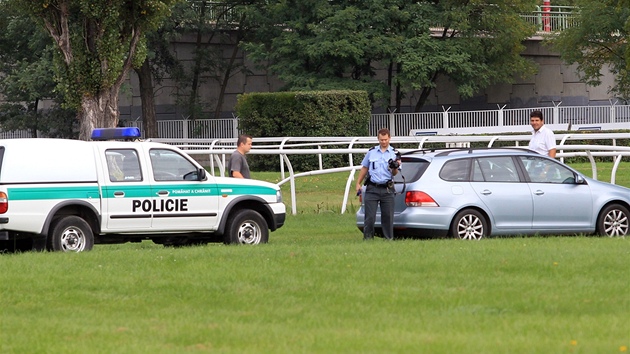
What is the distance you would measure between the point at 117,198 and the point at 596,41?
3531cm

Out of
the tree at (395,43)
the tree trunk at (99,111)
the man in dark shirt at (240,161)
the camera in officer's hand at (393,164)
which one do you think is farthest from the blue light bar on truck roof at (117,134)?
the tree at (395,43)

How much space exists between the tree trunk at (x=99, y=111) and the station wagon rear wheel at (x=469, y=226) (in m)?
19.9

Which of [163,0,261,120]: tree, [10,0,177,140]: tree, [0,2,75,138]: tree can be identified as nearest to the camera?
[10,0,177,140]: tree

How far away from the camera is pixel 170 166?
15.7 meters

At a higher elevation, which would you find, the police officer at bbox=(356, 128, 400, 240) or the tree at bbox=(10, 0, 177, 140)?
the tree at bbox=(10, 0, 177, 140)

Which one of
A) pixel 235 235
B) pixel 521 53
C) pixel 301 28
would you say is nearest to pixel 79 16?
pixel 301 28

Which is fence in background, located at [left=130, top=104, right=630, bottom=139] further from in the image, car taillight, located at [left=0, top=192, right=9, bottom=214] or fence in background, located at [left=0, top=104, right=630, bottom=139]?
car taillight, located at [left=0, top=192, right=9, bottom=214]

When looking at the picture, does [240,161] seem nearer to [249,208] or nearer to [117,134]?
→ [249,208]

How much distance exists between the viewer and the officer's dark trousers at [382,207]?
15.7m

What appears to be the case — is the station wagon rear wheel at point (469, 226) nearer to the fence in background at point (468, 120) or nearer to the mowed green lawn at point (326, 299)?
the mowed green lawn at point (326, 299)

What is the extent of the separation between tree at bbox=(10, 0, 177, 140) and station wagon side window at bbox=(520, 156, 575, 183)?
17.4 m

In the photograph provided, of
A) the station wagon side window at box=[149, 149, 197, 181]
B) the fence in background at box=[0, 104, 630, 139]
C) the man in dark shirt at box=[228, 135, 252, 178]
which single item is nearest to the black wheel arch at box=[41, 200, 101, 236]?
the station wagon side window at box=[149, 149, 197, 181]

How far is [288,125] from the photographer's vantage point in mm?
37844

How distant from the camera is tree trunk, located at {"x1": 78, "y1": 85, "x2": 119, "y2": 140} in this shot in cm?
3400
